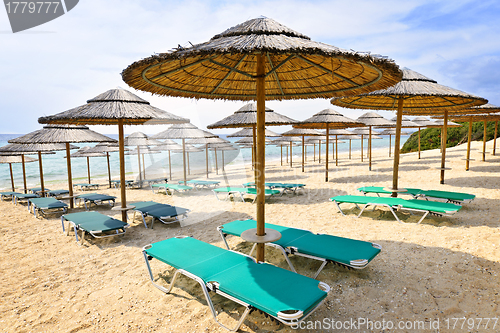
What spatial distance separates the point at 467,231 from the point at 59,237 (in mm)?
7316

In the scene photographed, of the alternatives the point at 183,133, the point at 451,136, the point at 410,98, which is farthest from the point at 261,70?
the point at 451,136

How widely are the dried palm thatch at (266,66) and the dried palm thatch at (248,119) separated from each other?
136 inches

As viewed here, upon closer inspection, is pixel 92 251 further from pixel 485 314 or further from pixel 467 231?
pixel 467 231

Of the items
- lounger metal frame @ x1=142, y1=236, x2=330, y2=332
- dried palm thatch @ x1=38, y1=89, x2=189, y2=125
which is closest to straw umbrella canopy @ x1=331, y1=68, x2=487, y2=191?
dried palm thatch @ x1=38, y1=89, x2=189, y2=125

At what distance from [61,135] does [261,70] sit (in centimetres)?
610

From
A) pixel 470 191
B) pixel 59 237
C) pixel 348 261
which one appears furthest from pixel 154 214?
pixel 470 191

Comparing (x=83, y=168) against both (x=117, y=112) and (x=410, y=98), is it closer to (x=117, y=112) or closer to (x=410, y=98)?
(x=117, y=112)

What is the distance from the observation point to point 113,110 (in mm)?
4832

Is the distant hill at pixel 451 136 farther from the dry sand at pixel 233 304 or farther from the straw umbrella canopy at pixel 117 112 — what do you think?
the straw umbrella canopy at pixel 117 112

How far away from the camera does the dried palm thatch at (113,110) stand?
Result: 4.68 meters

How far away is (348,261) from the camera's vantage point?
2.71 m

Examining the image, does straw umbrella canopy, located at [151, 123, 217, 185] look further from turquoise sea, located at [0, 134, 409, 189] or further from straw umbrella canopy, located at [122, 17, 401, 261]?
straw umbrella canopy, located at [122, 17, 401, 261]

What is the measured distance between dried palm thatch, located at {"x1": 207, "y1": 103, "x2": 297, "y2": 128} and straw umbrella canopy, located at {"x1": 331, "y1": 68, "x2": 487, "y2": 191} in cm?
227

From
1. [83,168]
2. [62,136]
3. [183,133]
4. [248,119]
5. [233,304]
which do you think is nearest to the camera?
[233,304]
